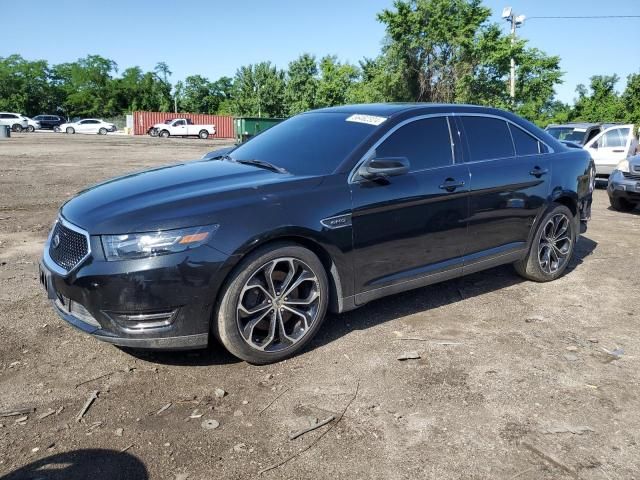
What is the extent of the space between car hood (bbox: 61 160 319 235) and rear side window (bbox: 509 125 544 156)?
236 centimetres

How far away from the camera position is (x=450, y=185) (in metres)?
4.35

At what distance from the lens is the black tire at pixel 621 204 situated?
10.1m

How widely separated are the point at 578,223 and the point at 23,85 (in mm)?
88198

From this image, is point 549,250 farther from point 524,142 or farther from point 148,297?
point 148,297

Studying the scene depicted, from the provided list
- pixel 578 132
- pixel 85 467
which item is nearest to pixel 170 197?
pixel 85 467

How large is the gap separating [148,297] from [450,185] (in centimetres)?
251

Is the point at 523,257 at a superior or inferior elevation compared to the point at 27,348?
superior

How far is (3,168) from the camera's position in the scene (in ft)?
50.2

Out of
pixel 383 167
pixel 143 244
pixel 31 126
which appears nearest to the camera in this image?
pixel 143 244

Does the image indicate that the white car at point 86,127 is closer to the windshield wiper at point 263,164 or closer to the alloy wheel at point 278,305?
the windshield wiper at point 263,164

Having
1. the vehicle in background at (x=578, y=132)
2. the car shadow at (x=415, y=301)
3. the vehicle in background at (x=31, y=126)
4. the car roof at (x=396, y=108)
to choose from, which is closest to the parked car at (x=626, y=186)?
the car shadow at (x=415, y=301)

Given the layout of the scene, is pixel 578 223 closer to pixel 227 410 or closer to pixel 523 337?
pixel 523 337

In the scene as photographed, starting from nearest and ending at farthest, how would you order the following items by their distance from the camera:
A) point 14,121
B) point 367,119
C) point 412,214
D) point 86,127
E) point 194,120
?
point 412,214 → point 367,119 → point 14,121 → point 86,127 → point 194,120

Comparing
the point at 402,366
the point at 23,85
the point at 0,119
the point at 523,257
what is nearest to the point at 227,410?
the point at 402,366
